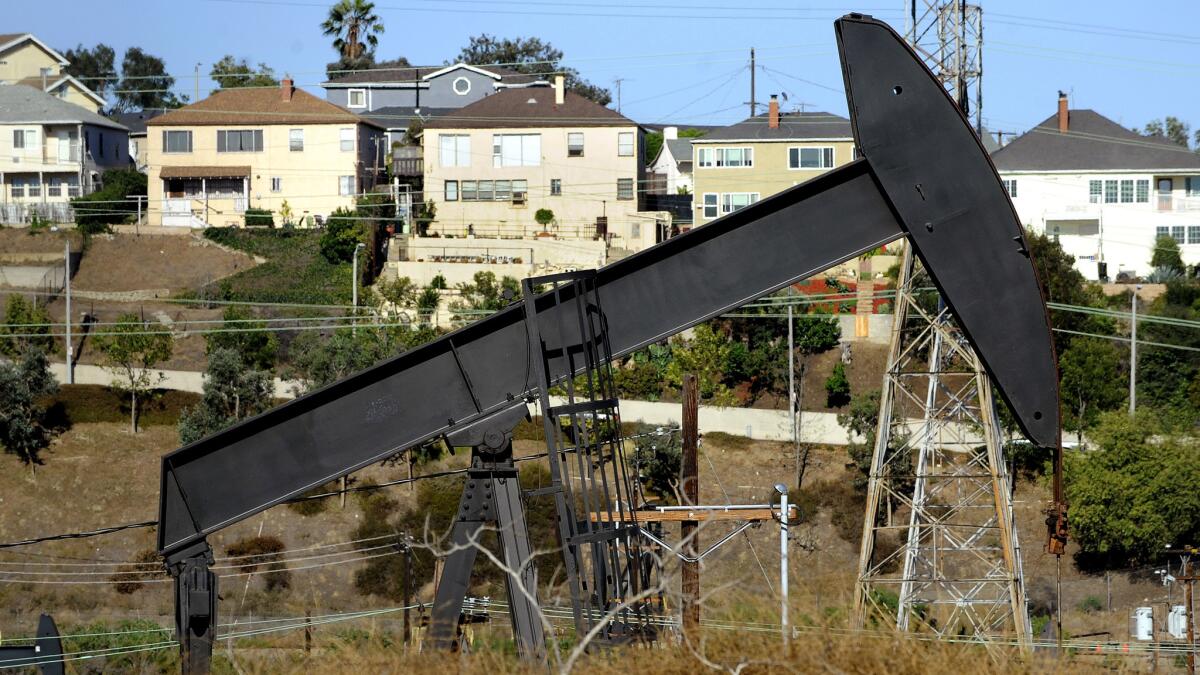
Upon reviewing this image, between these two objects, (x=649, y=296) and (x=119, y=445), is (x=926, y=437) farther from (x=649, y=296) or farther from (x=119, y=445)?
(x=119, y=445)

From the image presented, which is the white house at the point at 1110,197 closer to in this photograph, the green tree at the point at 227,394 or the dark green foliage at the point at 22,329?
the green tree at the point at 227,394

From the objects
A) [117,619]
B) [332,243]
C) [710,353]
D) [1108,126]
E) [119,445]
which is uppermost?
[1108,126]

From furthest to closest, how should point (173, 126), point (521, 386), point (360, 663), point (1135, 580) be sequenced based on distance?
point (173, 126) → point (1135, 580) → point (521, 386) → point (360, 663)

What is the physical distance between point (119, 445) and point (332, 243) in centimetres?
1614

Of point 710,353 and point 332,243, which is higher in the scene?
point 332,243

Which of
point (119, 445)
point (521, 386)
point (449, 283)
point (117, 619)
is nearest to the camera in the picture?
point (521, 386)

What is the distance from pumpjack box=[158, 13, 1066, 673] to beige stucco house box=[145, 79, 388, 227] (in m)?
54.6

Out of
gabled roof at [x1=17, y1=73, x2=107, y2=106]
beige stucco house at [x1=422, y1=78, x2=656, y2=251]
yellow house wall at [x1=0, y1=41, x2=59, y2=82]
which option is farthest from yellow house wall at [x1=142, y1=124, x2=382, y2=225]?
yellow house wall at [x1=0, y1=41, x2=59, y2=82]

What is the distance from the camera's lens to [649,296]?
32.4 feet

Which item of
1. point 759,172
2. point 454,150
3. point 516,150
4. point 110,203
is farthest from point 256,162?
point 759,172

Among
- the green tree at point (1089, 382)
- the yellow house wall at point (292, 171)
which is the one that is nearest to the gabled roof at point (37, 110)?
the yellow house wall at point (292, 171)

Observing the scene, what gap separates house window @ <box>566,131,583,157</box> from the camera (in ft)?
194

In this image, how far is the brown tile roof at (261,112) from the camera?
211ft

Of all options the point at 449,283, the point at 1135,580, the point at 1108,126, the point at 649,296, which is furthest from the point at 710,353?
the point at 649,296
